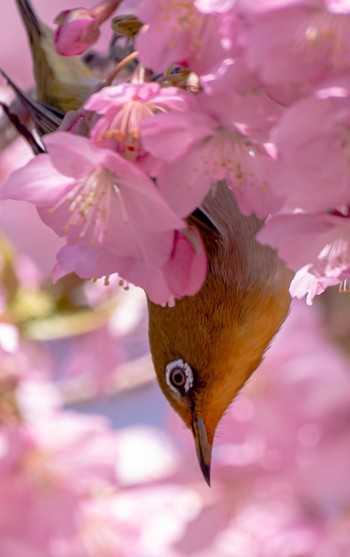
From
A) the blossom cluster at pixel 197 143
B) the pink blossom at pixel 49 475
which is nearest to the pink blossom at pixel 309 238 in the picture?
the blossom cluster at pixel 197 143

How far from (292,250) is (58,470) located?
1894mm

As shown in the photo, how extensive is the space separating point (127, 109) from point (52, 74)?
0.87 m

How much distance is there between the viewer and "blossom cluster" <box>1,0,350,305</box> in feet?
3.45

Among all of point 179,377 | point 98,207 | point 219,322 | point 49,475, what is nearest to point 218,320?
point 219,322

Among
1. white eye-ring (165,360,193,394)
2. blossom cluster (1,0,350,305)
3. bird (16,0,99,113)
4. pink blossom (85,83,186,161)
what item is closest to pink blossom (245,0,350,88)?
blossom cluster (1,0,350,305)

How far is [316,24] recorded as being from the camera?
41.3 inches

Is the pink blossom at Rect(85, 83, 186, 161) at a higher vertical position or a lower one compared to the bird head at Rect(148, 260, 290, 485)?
higher

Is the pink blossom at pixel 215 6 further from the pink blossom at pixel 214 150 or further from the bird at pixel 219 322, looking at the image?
the bird at pixel 219 322

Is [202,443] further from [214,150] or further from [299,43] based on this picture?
[299,43]

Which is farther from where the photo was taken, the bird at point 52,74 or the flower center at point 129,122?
the bird at point 52,74

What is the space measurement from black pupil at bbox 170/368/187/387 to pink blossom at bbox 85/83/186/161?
56cm

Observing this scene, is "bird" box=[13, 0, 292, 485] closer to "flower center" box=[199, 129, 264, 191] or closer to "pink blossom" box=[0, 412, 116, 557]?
"flower center" box=[199, 129, 264, 191]

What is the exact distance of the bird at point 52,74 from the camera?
1.96m

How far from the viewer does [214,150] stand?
1171 mm
